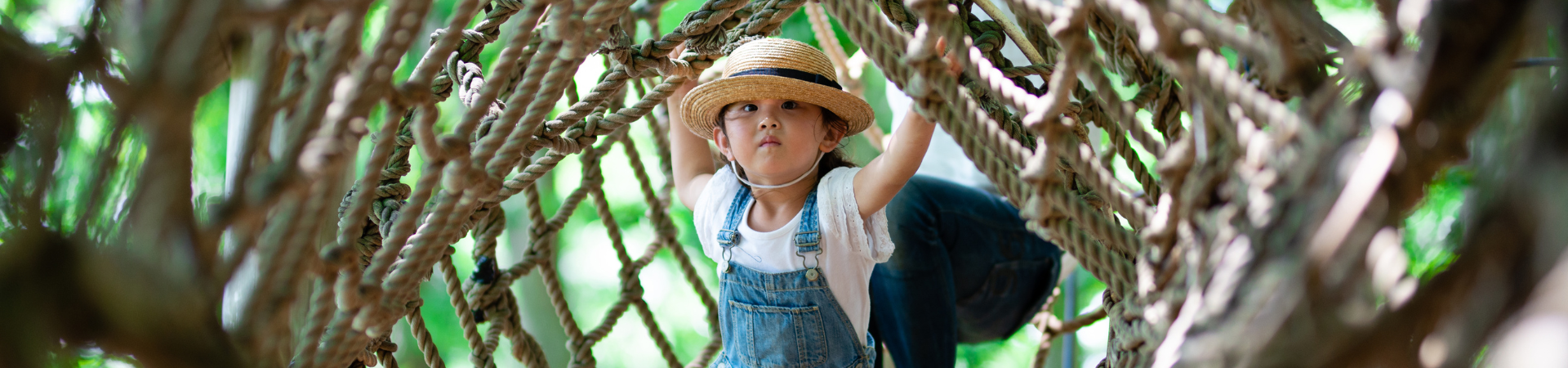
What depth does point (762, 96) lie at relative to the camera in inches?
33.7

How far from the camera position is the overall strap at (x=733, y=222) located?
0.92 m

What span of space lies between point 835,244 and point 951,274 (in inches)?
14.8

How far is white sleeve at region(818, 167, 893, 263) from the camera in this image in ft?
2.77

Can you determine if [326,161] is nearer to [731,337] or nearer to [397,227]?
[397,227]

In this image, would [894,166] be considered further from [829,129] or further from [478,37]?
[478,37]

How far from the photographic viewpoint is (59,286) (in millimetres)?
308

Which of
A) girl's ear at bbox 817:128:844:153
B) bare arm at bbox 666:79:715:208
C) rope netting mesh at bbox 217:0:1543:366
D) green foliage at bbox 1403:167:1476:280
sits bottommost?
green foliage at bbox 1403:167:1476:280

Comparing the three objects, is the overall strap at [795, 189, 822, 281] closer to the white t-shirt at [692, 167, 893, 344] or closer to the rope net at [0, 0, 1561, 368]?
the white t-shirt at [692, 167, 893, 344]

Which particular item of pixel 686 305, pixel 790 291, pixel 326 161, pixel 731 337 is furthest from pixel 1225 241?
pixel 686 305

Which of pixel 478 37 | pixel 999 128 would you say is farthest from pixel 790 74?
pixel 999 128

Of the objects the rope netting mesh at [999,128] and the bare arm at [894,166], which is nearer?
the rope netting mesh at [999,128]

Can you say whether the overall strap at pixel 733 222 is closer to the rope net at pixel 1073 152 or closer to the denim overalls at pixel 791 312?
the denim overalls at pixel 791 312

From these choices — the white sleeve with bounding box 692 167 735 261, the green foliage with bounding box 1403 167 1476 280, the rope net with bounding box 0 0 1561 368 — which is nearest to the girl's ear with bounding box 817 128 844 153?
the white sleeve with bounding box 692 167 735 261

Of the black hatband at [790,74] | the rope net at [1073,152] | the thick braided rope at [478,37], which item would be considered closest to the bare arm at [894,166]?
the black hatband at [790,74]
